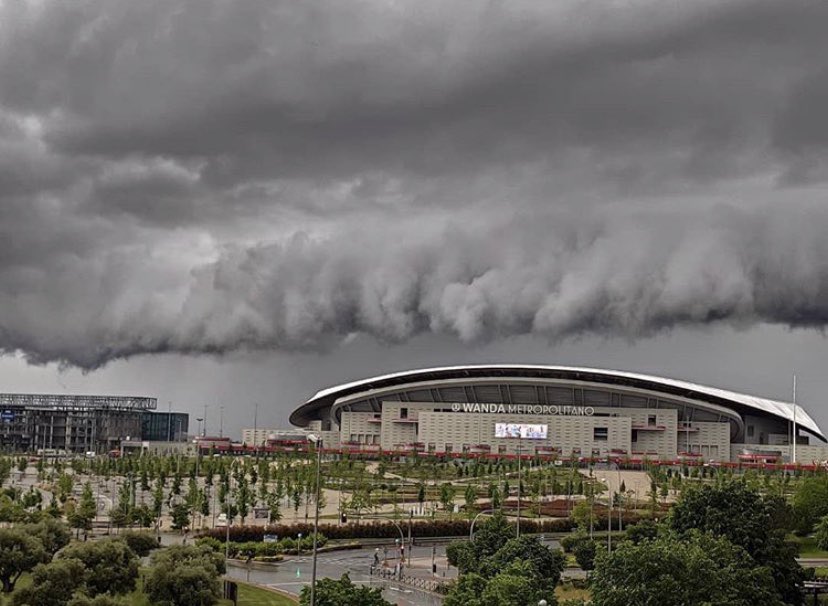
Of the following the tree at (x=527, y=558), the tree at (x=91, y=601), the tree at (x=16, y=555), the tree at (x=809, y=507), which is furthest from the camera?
the tree at (x=809, y=507)

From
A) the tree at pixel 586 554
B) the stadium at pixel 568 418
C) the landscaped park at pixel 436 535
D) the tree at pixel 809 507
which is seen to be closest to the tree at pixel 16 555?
the landscaped park at pixel 436 535

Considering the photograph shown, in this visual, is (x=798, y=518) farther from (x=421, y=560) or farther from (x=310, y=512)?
(x=310, y=512)

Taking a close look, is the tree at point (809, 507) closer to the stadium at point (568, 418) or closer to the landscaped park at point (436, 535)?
the landscaped park at point (436, 535)

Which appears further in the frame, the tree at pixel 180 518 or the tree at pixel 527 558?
the tree at pixel 180 518

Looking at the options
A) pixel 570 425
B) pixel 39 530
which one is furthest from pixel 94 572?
pixel 570 425

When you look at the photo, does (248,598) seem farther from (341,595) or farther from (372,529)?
(372,529)

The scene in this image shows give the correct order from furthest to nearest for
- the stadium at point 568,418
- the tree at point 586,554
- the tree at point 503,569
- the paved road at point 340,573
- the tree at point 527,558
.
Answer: the stadium at point 568,418
the tree at point 586,554
the paved road at point 340,573
the tree at point 527,558
the tree at point 503,569

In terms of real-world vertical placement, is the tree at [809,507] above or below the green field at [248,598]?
above
